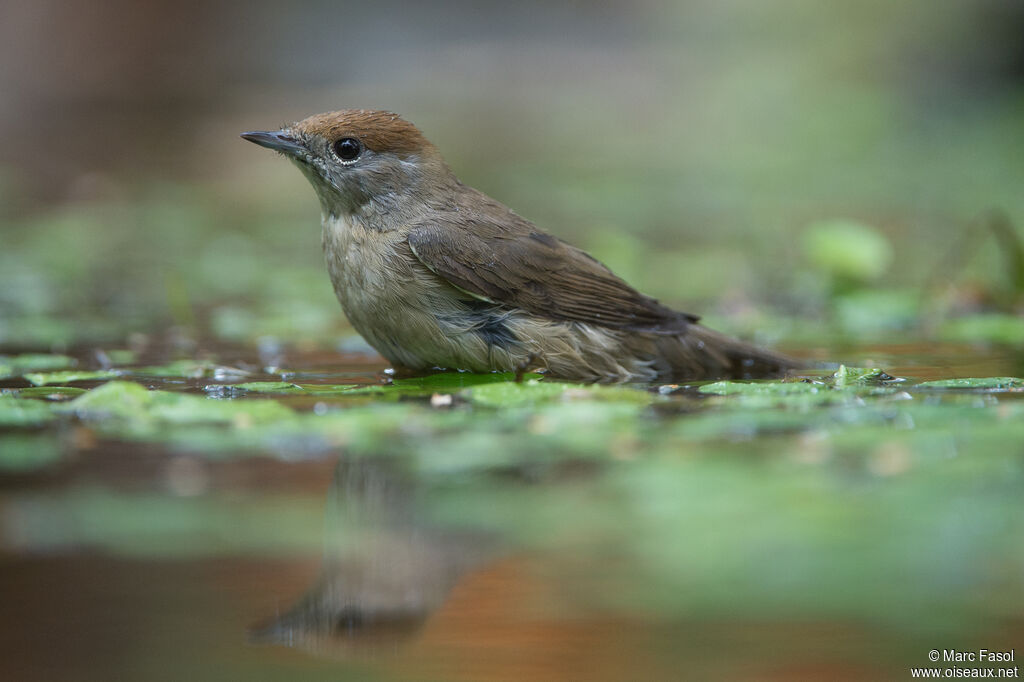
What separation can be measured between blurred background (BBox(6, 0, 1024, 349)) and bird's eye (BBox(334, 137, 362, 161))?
1.50 metres

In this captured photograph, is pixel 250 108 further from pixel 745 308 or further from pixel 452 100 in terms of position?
pixel 745 308

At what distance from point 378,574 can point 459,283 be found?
7.41 feet

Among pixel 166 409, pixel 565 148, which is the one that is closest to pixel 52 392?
pixel 166 409

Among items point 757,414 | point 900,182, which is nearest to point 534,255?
point 757,414

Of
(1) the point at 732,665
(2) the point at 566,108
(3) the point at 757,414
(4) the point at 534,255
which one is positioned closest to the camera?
(1) the point at 732,665

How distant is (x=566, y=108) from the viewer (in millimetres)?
19578

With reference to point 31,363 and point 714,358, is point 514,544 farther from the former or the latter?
point 31,363

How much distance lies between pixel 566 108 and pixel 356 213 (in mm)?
14571

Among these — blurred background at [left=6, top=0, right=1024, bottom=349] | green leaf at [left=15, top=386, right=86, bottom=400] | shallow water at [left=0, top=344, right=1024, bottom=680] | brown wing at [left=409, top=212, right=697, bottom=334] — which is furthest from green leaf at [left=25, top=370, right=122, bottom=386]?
brown wing at [left=409, top=212, right=697, bottom=334]

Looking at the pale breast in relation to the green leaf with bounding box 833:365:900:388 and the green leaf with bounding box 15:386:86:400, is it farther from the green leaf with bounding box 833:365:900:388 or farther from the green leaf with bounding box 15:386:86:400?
the green leaf with bounding box 833:365:900:388

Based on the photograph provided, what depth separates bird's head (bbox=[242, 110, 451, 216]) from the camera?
545cm

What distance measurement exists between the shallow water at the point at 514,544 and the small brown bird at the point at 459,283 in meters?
1.06

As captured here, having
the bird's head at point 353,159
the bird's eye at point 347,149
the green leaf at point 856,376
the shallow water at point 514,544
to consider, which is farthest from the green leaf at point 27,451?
the green leaf at point 856,376

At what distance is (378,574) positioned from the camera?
2.96 metres
